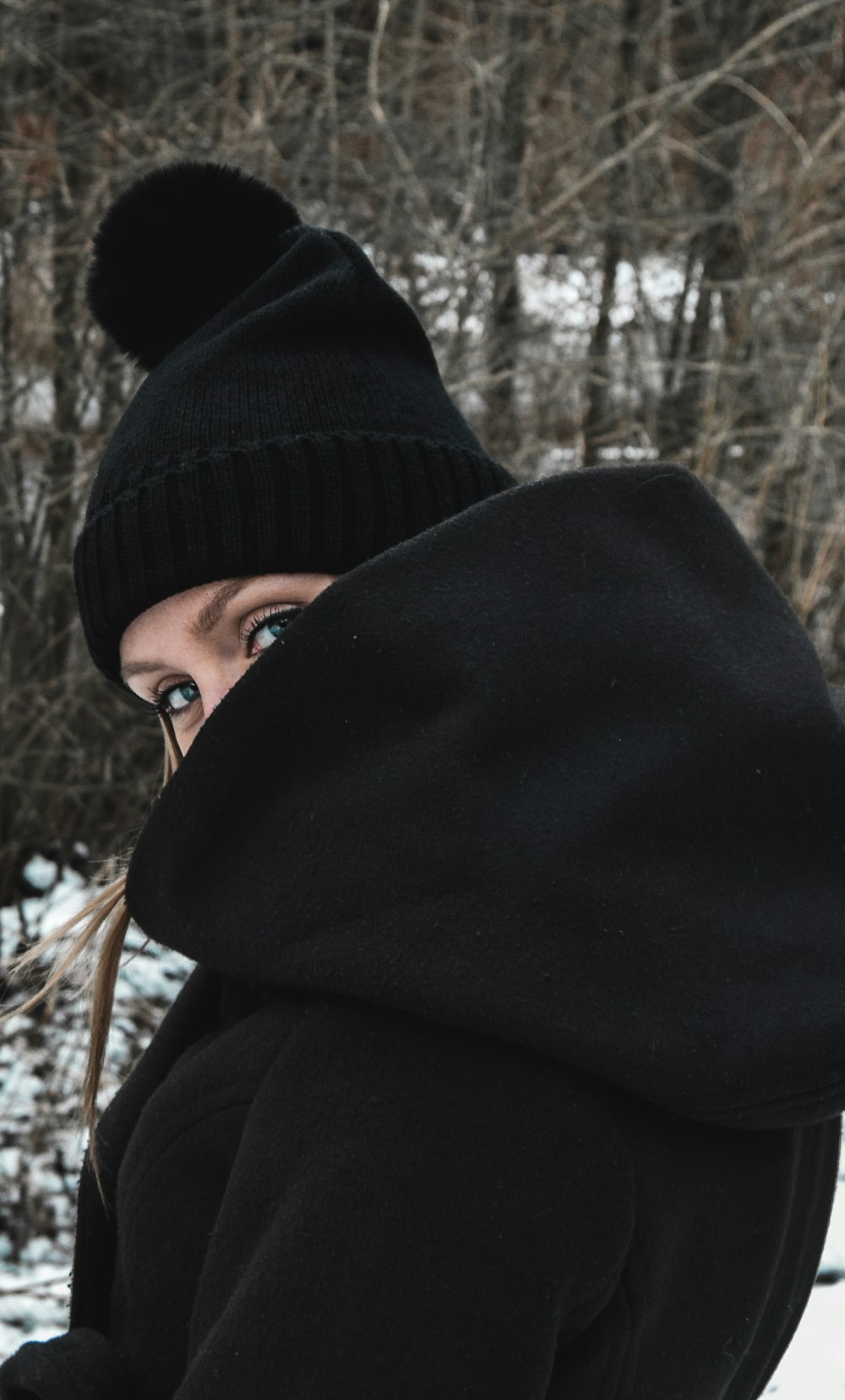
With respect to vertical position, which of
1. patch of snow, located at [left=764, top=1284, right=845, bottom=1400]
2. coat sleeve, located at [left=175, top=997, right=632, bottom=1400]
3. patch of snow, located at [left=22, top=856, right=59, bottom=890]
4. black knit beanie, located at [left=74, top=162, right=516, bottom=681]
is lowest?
patch of snow, located at [left=22, top=856, right=59, bottom=890]

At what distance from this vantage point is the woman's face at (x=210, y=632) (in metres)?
1.15

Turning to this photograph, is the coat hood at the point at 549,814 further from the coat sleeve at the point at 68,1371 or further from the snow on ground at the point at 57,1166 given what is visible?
the snow on ground at the point at 57,1166

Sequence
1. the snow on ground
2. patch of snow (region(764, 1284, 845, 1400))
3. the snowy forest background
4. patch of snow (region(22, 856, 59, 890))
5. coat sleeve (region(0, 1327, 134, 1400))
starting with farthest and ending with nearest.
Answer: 1. patch of snow (region(22, 856, 59, 890))
2. the snowy forest background
3. the snow on ground
4. patch of snow (region(764, 1284, 845, 1400))
5. coat sleeve (region(0, 1327, 134, 1400))

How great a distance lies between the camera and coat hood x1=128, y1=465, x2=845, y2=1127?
2.47ft

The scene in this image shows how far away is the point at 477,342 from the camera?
4926 millimetres

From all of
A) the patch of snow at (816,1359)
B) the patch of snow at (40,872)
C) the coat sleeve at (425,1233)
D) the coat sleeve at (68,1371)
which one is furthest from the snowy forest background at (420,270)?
the coat sleeve at (425,1233)

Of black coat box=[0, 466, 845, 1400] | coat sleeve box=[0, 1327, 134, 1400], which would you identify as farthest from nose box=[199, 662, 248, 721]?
coat sleeve box=[0, 1327, 134, 1400]

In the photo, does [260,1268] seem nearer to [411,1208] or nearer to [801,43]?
[411,1208]

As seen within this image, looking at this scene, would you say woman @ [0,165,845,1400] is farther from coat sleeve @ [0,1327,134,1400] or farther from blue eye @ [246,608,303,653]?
blue eye @ [246,608,303,653]

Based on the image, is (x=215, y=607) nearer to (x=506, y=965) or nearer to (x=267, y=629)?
(x=267, y=629)

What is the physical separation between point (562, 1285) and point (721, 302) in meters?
5.78

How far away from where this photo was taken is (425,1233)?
0.73 m

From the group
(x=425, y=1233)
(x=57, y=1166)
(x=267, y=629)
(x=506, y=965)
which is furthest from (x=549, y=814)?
(x=57, y=1166)

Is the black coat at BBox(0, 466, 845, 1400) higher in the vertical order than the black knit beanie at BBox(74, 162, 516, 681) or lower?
lower
